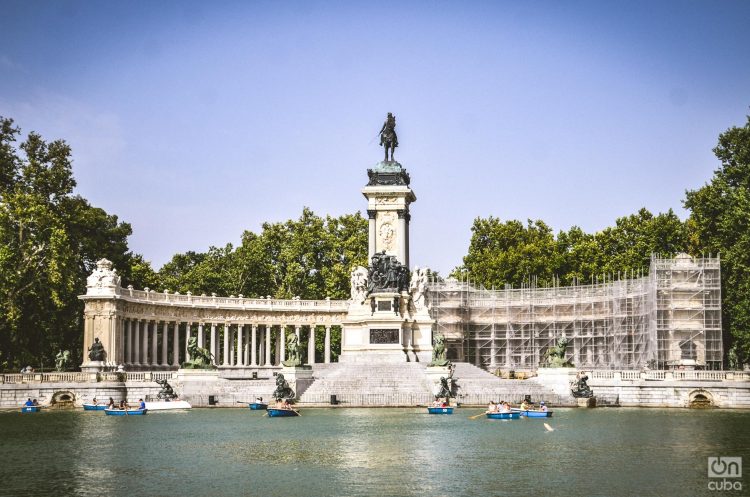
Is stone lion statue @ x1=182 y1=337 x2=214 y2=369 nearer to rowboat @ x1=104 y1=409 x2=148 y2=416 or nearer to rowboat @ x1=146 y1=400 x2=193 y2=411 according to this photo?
rowboat @ x1=146 y1=400 x2=193 y2=411

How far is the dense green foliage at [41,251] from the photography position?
70.9m

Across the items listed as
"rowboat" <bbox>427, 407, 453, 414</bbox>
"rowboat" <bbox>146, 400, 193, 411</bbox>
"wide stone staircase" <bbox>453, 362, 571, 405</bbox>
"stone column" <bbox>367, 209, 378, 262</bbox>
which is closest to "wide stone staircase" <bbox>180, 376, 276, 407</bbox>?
"rowboat" <bbox>146, 400, 193, 411</bbox>

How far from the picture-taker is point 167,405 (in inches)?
2232

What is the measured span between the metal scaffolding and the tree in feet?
5.58

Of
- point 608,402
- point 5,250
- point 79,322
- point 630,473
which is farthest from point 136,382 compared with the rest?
point 630,473

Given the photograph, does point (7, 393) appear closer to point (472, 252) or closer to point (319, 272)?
point (319, 272)

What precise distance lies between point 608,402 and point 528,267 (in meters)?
35.9

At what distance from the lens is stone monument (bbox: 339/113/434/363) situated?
7056 centimetres

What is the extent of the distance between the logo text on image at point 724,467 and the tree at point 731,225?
34915 mm

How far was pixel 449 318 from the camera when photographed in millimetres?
86188

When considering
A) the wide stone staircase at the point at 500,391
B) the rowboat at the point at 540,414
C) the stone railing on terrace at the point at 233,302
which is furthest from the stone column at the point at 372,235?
the rowboat at the point at 540,414

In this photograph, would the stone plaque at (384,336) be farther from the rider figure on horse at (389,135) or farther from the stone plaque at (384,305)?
the rider figure on horse at (389,135)

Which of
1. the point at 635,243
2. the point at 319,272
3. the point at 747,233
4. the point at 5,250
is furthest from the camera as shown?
the point at 319,272

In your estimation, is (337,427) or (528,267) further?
(528,267)
